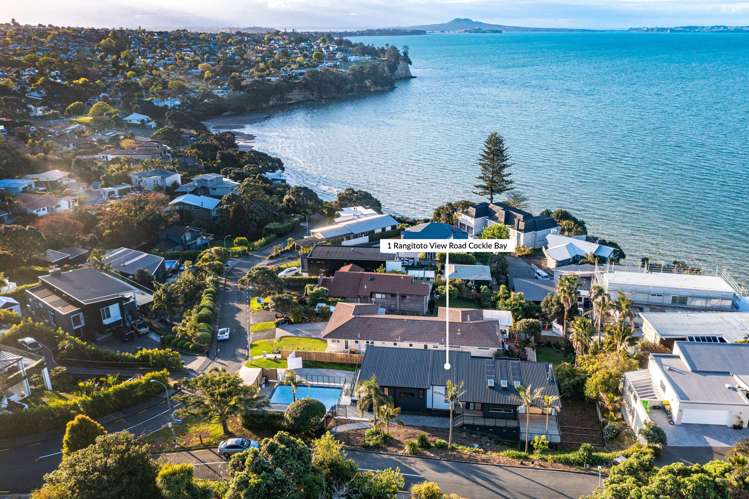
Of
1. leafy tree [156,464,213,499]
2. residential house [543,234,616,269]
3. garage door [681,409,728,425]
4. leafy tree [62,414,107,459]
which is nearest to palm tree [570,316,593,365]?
garage door [681,409,728,425]

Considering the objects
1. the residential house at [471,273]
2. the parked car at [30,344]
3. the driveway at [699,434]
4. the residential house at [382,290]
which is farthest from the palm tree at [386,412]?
the residential house at [471,273]

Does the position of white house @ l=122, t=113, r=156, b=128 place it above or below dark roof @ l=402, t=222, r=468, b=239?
above

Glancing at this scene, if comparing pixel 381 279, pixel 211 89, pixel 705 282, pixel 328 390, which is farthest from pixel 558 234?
pixel 211 89

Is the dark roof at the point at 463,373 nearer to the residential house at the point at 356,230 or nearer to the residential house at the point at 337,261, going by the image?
the residential house at the point at 337,261

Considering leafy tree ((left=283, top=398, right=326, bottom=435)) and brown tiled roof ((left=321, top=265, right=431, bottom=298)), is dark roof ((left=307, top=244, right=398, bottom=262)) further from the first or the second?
leafy tree ((left=283, top=398, right=326, bottom=435))

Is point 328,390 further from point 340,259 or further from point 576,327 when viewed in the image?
point 340,259
